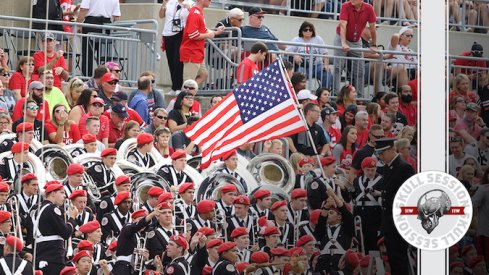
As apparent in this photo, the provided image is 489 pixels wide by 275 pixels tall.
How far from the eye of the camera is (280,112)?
6.74 metres

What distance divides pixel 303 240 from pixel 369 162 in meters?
0.52

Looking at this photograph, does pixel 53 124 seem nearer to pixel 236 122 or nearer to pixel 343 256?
pixel 236 122

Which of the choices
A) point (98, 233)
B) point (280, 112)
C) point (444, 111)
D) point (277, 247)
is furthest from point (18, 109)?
point (444, 111)

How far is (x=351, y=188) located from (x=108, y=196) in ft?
8.03

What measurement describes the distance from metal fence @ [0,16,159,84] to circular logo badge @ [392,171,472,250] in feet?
15.0

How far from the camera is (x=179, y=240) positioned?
7027mm

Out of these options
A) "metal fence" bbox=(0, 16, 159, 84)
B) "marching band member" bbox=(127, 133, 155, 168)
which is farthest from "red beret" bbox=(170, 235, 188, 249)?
"metal fence" bbox=(0, 16, 159, 84)

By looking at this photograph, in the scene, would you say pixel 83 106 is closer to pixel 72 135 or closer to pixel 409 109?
pixel 72 135

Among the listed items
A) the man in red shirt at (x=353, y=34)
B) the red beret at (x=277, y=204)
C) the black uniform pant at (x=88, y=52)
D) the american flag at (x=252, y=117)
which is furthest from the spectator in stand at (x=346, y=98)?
the black uniform pant at (x=88, y=52)

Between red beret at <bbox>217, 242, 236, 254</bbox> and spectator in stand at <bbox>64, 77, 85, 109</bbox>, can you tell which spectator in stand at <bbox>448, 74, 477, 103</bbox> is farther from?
spectator in stand at <bbox>64, 77, 85, 109</bbox>

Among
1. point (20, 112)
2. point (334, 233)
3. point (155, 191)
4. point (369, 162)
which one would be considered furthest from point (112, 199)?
point (369, 162)

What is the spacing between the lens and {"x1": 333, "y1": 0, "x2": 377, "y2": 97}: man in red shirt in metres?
6.98

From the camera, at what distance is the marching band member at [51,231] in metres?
6.72

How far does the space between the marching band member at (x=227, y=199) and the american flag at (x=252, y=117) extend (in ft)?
0.52
